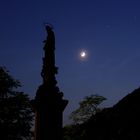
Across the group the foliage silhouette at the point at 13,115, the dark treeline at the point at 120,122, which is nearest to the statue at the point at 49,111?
the dark treeline at the point at 120,122

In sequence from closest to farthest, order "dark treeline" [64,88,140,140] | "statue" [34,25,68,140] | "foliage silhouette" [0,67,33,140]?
"statue" [34,25,68,140] < "dark treeline" [64,88,140,140] < "foliage silhouette" [0,67,33,140]

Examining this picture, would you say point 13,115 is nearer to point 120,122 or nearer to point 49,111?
point 120,122

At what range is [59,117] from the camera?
974 cm

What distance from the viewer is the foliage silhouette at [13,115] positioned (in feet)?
103

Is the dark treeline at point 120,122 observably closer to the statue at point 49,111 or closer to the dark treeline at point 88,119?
the dark treeline at point 88,119

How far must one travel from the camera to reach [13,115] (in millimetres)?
32531

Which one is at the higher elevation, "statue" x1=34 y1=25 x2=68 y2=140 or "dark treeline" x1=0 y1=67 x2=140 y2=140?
"dark treeline" x1=0 y1=67 x2=140 y2=140

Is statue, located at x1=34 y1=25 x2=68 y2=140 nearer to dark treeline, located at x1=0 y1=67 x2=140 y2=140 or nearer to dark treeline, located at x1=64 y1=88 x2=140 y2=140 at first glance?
dark treeline, located at x1=0 y1=67 x2=140 y2=140

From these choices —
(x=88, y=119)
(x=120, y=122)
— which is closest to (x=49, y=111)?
(x=120, y=122)

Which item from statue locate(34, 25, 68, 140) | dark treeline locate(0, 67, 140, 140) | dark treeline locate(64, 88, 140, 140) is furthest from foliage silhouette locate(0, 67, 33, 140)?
statue locate(34, 25, 68, 140)

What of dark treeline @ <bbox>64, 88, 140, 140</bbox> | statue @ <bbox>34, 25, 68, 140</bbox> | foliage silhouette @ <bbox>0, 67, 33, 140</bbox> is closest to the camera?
statue @ <bbox>34, 25, 68, 140</bbox>

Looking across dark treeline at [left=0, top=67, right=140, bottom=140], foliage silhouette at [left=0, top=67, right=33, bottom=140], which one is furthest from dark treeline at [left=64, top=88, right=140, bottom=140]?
foliage silhouette at [left=0, top=67, right=33, bottom=140]

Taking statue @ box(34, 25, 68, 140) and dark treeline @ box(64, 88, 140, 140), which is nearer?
statue @ box(34, 25, 68, 140)

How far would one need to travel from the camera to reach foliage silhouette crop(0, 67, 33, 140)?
103 feet
